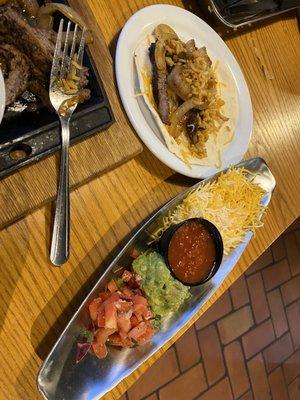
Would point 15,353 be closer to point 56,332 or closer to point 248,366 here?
point 56,332

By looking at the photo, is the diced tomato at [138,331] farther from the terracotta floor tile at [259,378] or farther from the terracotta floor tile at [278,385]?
the terracotta floor tile at [278,385]

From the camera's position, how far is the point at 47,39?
1.66 m

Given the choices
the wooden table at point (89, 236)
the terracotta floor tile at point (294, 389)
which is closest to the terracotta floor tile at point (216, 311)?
the terracotta floor tile at point (294, 389)

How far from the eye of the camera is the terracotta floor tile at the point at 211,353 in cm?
332

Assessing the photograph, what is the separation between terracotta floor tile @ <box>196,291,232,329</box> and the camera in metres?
3.36

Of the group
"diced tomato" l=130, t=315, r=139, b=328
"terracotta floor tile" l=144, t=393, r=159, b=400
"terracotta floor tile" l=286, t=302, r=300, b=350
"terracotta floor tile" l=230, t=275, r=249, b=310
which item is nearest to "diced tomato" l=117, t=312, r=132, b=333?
"diced tomato" l=130, t=315, r=139, b=328

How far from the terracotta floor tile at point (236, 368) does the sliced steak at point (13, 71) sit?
2.43 m

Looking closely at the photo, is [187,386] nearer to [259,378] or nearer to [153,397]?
[153,397]

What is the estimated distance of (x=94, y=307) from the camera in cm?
162

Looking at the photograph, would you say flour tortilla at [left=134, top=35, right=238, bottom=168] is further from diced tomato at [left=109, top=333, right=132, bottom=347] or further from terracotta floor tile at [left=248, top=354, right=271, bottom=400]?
terracotta floor tile at [left=248, top=354, right=271, bottom=400]

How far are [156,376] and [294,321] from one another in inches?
55.0

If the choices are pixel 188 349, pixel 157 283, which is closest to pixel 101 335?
pixel 157 283

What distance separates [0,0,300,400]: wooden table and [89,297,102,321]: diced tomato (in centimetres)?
11

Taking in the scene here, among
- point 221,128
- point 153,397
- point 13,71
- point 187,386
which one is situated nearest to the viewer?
point 13,71
